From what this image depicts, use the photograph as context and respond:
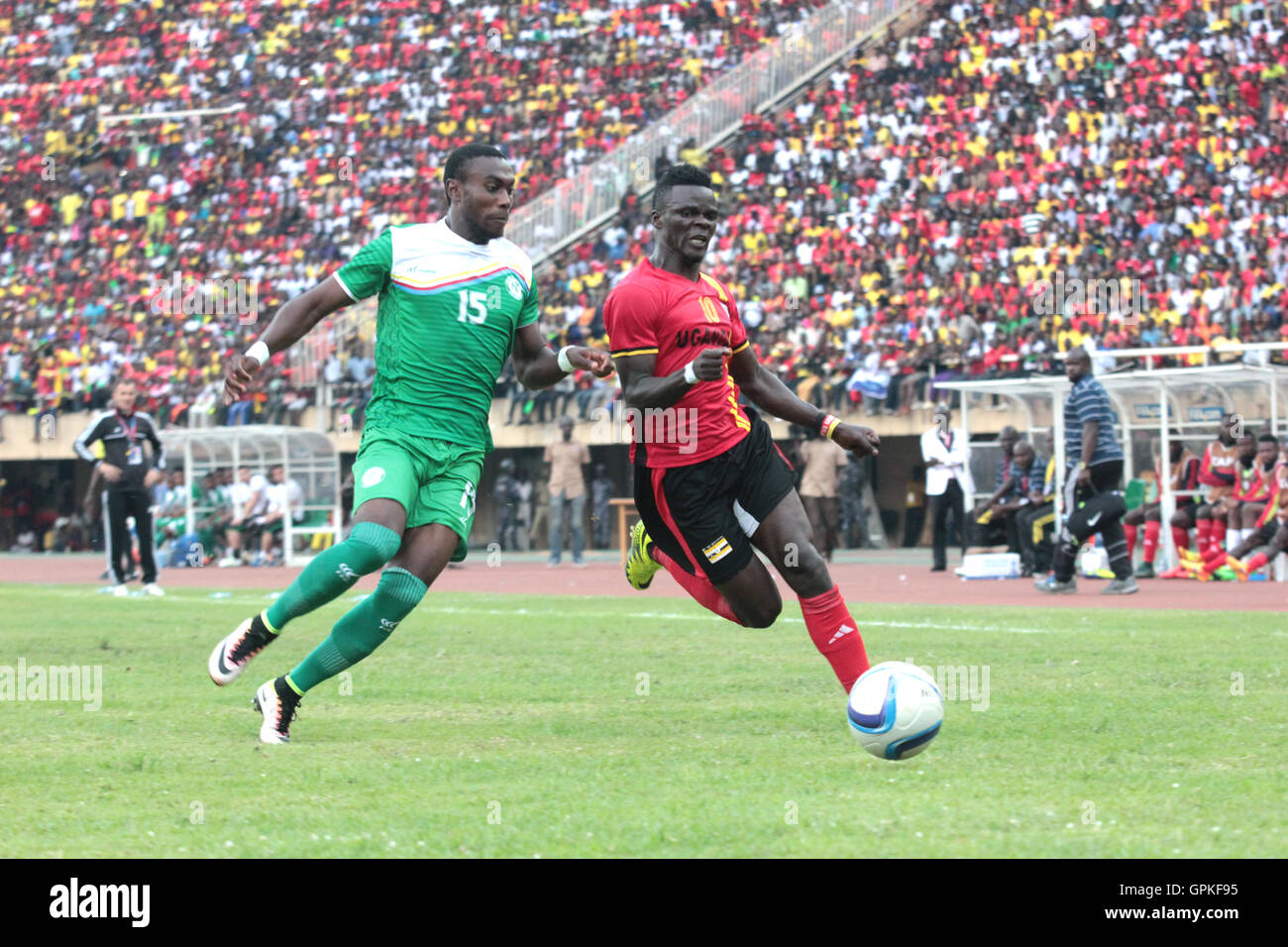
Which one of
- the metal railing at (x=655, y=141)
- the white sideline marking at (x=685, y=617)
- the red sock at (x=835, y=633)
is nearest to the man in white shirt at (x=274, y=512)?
the metal railing at (x=655, y=141)

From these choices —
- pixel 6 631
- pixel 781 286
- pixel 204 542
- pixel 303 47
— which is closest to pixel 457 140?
pixel 303 47

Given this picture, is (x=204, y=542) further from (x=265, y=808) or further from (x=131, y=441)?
(x=265, y=808)

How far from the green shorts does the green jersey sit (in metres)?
0.05

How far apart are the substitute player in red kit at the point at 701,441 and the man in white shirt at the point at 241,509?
64.7 ft

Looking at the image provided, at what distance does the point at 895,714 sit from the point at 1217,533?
1351 centimetres

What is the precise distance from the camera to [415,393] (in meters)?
6.65

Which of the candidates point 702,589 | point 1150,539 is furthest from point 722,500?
point 1150,539

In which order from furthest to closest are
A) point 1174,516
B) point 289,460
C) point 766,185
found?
point 766,185 < point 289,460 < point 1174,516

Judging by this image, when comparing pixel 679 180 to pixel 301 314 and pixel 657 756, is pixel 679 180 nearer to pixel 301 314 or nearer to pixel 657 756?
pixel 301 314

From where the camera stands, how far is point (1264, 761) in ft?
18.7

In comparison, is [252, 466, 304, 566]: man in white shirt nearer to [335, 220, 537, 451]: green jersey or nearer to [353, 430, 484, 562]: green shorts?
[335, 220, 537, 451]: green jersey

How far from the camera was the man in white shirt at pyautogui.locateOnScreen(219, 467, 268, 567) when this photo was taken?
25.8 metres
